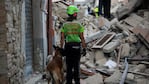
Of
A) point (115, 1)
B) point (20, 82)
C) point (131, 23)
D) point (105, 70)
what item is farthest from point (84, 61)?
point (115, 1)

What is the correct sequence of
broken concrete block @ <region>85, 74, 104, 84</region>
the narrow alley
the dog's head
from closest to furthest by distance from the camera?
the narrow alley → the dog's head → broken concrete block @ <region>85, 74, 104, 84</region>

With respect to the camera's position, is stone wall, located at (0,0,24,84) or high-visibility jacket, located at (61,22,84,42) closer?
stone wall, located at (0,0,24,84)

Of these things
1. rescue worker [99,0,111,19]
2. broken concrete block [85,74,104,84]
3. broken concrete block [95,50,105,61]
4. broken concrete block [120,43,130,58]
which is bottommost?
broken concrete block [85,74,104,84]

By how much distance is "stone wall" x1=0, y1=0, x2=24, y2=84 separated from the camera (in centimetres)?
557

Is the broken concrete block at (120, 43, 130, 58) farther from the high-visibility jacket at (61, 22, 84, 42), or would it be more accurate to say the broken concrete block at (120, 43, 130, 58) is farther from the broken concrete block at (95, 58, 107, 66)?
the high-visibility jacket at (61, 22, 84, 42)

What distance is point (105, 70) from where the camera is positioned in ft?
32.7

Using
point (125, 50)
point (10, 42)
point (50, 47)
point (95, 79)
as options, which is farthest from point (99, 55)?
point (10, 42)

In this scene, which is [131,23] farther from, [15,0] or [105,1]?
[15,0]

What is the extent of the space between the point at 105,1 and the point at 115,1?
47.9 ft

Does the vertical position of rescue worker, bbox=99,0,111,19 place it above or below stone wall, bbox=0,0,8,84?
above

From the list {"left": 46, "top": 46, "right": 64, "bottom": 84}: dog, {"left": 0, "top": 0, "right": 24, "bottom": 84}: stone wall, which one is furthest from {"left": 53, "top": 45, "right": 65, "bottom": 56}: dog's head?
{"left": 0, "top": 0, "right": 24, "bottom": 84}: stone wall

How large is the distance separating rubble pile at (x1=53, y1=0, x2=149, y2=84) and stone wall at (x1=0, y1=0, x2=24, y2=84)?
2.76 meters

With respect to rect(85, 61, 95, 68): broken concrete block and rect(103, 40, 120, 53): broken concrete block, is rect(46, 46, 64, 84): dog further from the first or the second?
rect(103, 40, 120, 53): broken concrete block

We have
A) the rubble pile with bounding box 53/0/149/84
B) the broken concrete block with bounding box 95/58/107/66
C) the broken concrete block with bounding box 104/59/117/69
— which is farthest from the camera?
the broken concrete block with bounding box 95/58/107/66
